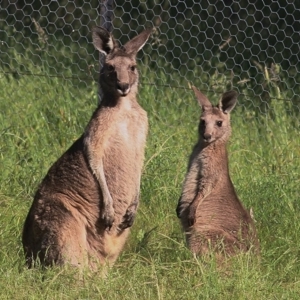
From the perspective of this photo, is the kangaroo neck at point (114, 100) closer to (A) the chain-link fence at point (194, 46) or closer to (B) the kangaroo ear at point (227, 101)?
(B) the kangaroo ear at point (227, 101)

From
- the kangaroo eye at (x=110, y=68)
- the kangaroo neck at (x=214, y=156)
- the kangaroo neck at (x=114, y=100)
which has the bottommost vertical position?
the kangaroo neck at (x=214, y=156)

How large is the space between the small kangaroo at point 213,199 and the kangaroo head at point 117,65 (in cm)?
68

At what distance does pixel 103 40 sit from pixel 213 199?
125cm

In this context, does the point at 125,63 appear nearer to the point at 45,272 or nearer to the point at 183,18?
the point at 45,272

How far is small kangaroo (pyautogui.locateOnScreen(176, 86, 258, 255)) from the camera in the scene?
6328mm

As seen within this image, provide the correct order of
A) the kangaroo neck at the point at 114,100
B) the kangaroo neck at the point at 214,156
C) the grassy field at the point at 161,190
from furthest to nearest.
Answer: the kangaroo neck at the point at 214,156 < the kangaroo neck at the point at 114,100 < the grassy field at the point at 161,190

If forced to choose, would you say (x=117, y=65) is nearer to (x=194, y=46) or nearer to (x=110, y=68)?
(x=110, y=68)

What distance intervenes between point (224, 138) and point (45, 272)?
1754 mm

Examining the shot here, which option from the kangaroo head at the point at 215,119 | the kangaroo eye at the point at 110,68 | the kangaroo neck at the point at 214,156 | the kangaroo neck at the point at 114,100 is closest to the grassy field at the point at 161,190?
the kangaroo neck at the point at 214,156

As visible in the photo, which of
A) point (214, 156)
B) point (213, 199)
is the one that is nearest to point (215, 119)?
point (214, 156)

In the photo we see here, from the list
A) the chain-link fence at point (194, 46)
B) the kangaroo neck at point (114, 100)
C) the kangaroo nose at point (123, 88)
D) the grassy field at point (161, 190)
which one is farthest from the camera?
the chain-link fence at point (194, 46)

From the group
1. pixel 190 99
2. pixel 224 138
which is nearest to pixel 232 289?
pixel 224 138

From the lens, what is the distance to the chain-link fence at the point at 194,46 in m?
9.34

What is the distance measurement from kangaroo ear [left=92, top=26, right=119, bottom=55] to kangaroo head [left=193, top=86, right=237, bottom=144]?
2.44ft
